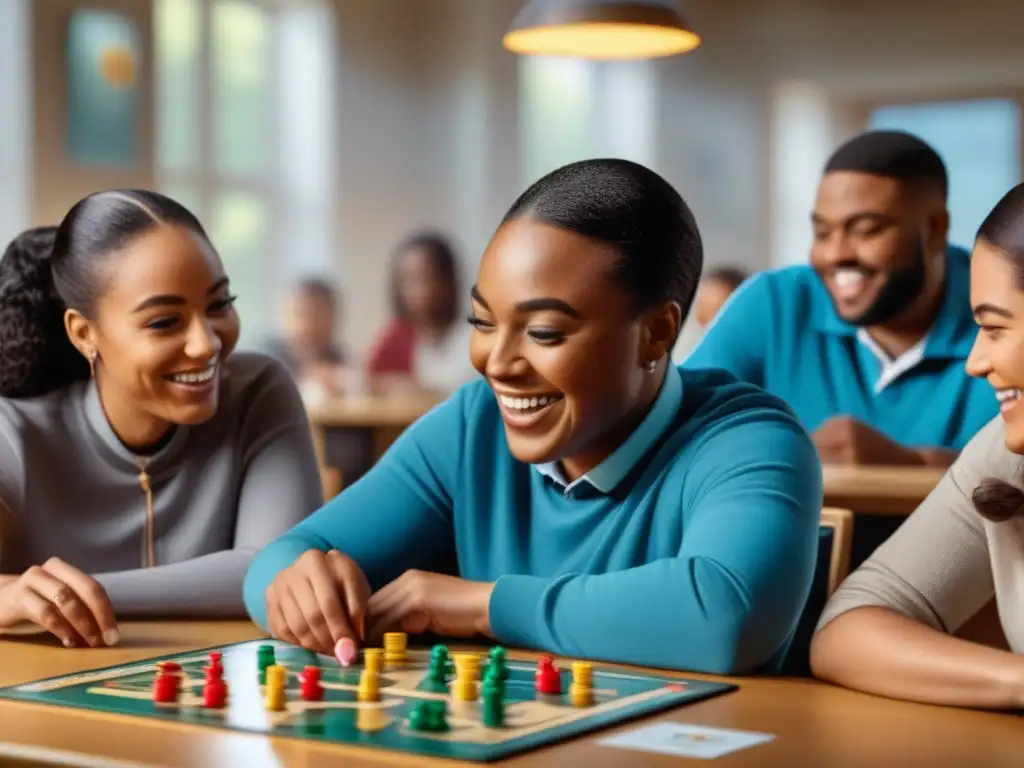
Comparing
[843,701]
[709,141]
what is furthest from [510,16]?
[843,701]

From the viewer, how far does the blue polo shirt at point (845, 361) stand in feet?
10.9

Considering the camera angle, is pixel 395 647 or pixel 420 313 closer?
pixel 395 647

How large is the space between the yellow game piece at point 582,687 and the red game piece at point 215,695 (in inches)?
12.4

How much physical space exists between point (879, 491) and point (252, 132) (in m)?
7.29

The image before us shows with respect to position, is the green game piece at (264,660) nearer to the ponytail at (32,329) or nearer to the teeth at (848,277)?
the ponytail at (32,329)

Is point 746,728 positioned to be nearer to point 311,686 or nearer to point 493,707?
point 493,707

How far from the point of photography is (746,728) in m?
1.39

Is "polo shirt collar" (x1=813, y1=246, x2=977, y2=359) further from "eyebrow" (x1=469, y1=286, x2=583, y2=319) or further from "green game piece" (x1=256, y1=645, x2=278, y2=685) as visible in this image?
"green game piece" (x1=256, y1=645, x2=278, y2=685)

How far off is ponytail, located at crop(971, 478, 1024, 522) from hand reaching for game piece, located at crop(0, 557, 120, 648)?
980 mm

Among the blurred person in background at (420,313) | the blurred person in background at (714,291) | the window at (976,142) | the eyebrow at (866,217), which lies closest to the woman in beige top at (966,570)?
the eyebrow at (866,217)

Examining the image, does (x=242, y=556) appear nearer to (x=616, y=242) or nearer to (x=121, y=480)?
(x=121, y=480)

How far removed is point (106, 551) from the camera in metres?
2.26

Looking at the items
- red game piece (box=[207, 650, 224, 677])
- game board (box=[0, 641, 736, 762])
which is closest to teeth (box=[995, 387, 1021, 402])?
game board (box=[0, 641, 736, 762])

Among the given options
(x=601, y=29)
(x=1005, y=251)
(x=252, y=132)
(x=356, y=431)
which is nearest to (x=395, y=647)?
(x=1005, y=251)
